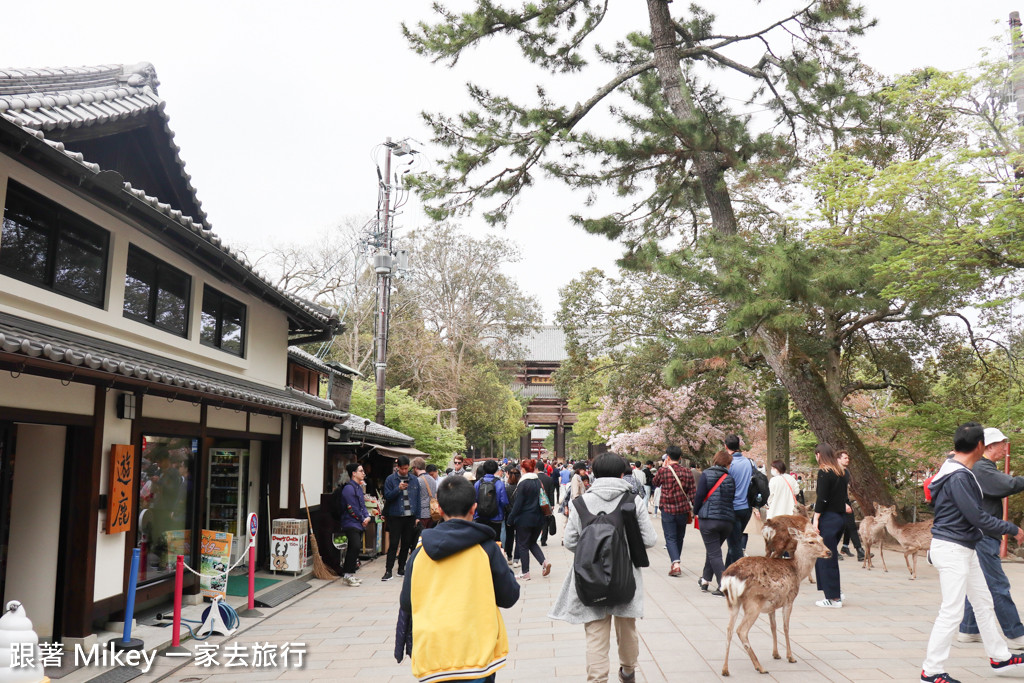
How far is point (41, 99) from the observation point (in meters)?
6.86

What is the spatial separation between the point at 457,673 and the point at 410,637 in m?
0.39

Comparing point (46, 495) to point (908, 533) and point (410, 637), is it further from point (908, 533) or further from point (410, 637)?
point (908, 533)

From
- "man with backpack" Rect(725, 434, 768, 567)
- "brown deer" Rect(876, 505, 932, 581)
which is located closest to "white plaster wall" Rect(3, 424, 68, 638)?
"man with backpack" Rect(725, 434, 768, 567)

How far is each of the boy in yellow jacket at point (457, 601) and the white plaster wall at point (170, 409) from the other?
5413 mm

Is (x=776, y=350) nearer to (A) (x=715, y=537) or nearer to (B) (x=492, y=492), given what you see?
(A) (x=715, y=537)

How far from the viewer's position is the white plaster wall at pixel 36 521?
6.45m

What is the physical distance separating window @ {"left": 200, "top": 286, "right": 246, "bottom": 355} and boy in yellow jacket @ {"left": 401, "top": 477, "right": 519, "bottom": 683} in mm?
7512

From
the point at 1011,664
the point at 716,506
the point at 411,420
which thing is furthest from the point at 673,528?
the point at 411,420

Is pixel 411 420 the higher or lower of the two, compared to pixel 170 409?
higher

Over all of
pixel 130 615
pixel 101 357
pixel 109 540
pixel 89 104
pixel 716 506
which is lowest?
pixel 130 615

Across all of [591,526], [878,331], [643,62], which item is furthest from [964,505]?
[878,331]

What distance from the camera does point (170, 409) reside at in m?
8.23

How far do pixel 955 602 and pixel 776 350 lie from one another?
25.0 ft

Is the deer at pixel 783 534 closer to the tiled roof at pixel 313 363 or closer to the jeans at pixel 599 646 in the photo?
the jeans at pixel 599 646
